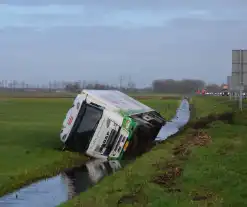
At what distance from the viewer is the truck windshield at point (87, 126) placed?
23562 millimetres

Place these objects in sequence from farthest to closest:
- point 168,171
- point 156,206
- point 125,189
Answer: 1. point 168,171
2. point 125,189
3. point 156,206

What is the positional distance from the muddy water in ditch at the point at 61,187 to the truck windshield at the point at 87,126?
127 cm

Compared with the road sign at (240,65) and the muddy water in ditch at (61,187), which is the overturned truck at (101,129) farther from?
the road sign at (240,65)

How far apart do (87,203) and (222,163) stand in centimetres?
648

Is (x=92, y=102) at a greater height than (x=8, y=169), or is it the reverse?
(x=92, y=102)

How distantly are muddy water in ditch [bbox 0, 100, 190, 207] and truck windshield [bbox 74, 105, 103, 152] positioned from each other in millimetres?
1272

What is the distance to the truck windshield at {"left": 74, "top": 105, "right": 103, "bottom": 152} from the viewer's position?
23.6m

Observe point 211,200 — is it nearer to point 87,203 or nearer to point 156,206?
point 156,206

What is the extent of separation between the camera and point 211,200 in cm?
1167

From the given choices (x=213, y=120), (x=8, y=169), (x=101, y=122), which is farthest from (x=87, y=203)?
(x=213, y=120)

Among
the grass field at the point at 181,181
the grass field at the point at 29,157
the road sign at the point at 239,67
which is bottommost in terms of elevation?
the grass field at the point at 29,157

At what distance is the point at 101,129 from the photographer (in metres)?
23.2

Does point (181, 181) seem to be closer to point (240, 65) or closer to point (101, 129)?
point (101, 129)

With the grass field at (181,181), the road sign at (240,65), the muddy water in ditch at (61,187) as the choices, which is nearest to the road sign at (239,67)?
the road sign at (240,65)
